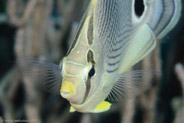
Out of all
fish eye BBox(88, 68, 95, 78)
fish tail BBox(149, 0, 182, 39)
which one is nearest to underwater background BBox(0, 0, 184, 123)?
fish tail BBox(149, 0, 182, 39)

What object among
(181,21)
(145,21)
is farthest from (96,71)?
(181,21)

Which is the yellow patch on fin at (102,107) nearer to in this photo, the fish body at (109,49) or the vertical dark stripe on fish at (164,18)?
the fish body at (109,49)

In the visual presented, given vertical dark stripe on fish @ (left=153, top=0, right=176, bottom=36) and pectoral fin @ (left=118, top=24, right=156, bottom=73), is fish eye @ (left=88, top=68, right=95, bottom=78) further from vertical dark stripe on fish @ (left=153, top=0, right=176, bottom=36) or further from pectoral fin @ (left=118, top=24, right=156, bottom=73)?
vertical dark stripe on fish @ (left=153, top=0, right=176, bottom=36)

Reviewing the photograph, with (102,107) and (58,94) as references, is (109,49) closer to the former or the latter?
(102,107)

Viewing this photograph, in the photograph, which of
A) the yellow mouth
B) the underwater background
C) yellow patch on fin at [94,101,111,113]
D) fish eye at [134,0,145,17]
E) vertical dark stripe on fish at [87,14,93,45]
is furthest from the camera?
the underwater background

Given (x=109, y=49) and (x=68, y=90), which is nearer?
(x=68, y=90)

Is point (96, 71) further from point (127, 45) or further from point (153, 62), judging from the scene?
point (153, 62)

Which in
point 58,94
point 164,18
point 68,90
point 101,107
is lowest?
point 58,94

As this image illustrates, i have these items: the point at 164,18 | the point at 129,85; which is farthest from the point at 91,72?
the point at 164,18
